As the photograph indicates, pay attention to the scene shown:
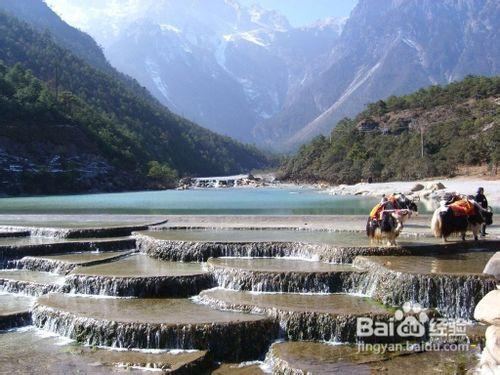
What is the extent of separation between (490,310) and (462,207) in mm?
7230

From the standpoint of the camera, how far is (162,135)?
13525 centimetres

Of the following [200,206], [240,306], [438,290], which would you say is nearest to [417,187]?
[200,206]

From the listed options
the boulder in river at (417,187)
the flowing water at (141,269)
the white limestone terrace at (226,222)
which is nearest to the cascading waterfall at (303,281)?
the flowing water at (141,269)

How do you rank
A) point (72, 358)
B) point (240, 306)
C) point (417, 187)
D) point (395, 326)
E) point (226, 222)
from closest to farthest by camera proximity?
point (72, 358), point (395, 326), point (240, 306), point (226, 222), point (417, 187)

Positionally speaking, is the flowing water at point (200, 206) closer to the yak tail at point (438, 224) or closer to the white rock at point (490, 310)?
the yak tail at point (438, 224)

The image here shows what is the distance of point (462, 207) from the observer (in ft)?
50.9

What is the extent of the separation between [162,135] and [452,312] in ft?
416

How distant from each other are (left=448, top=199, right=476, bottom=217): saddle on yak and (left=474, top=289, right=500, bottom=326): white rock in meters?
6.69

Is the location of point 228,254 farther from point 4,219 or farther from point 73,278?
point 4,219

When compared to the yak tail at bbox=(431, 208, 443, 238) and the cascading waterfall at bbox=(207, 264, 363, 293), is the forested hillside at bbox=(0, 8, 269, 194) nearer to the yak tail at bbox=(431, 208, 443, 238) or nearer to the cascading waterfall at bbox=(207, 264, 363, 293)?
the cascading waterfall at bbox=(207, 264, 363, 293)

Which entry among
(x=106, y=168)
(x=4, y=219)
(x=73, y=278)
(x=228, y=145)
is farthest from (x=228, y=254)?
(x=228, y=145)

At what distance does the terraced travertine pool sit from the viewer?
10.6 m

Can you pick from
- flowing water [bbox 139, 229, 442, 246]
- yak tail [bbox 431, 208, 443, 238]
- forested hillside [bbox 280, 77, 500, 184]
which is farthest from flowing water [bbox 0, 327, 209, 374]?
forested hillside [bbox 280, 77, 500, 184]

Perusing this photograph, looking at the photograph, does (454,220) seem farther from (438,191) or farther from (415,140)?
(415,140)
